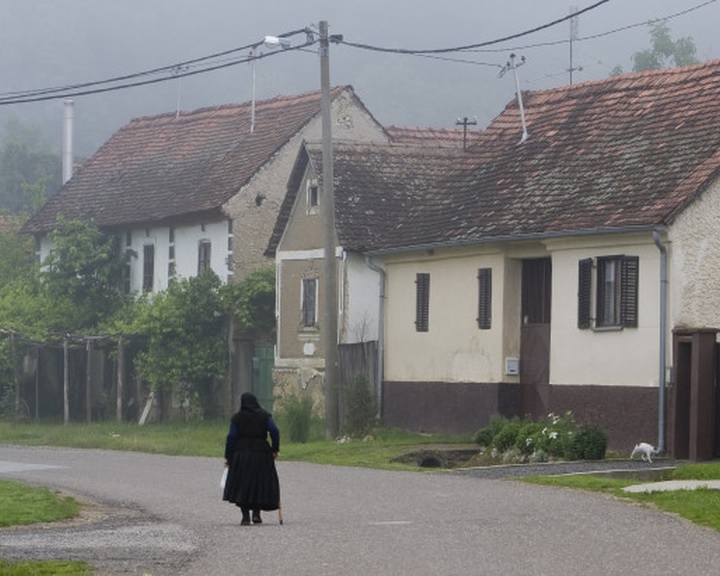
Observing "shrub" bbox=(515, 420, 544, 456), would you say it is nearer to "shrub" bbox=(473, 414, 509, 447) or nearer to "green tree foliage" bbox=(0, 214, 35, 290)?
"shrub" bbox=(473, 414, 509, 447)

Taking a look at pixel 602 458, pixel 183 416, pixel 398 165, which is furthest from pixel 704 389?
pixel 183 416

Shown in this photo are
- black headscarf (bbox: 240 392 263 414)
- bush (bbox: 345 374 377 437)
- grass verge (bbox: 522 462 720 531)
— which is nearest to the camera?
grass verge (bbox: 522 462 720 531)

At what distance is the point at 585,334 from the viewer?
3381 cm

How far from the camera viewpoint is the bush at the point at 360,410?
123ft

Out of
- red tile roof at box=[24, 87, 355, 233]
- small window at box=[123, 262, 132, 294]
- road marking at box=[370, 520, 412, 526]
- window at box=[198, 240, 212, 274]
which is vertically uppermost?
red tile roof at box=[24, 87, 355, 233]

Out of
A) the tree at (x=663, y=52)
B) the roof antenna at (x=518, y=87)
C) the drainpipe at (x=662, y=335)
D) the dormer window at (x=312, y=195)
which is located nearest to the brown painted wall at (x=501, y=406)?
the drainpipe at (x=662, y=335)

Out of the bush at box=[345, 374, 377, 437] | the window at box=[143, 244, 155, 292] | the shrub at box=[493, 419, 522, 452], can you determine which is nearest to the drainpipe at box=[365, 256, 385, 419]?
the bush at box=[345, 374, 377, 437]

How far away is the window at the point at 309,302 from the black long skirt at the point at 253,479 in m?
24.3

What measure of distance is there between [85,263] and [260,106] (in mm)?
6818

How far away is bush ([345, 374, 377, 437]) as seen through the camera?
3744 cm

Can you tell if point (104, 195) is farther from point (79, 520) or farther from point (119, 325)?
point (79, 520)

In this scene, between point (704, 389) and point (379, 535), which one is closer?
point (379, 535)

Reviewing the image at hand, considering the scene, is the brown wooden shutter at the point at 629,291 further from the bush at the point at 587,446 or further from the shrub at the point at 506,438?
the shrub at the point at 506,438

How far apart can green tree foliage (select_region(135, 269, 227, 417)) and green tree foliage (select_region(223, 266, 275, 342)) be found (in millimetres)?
402
